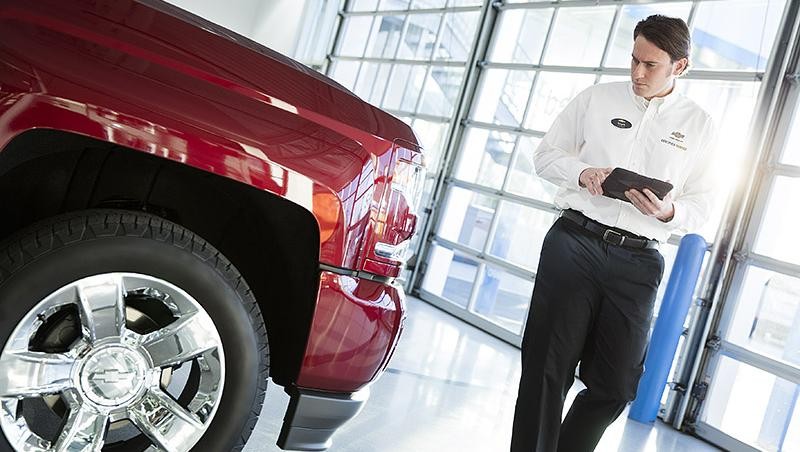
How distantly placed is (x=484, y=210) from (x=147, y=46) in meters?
7.39

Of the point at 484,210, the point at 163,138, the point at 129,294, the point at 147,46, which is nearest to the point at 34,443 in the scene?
the point at 129,294

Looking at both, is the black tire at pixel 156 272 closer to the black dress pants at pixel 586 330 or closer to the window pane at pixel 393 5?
the black dress pants at pixel 586 330

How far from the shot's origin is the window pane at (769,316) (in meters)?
5.98

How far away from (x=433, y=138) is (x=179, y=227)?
8.62 m

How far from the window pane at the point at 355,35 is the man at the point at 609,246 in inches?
426

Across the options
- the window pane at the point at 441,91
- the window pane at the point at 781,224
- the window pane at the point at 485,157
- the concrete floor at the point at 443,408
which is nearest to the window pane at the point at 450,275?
the window pane at the point at 485,157

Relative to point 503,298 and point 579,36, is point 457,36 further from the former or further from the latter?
point 503,298

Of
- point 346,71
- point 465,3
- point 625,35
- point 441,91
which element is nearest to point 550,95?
point 625,35

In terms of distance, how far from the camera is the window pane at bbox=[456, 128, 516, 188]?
896 centimetres

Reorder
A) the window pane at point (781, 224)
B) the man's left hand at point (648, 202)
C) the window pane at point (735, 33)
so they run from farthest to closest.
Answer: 1. the window pane at point (735, 33)
2. the window pane at point (781, 224)
3. the man's left hand at point (648, 202)

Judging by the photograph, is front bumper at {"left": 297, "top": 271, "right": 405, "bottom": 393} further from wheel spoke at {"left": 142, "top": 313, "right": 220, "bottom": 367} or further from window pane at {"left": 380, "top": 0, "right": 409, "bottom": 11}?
window pane at {"left": 380, "top": 0, "right": 409, "bottom": 11}

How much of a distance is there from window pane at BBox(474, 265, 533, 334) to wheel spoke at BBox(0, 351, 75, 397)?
21.3 ft

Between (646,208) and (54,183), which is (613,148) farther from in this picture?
(54,183)

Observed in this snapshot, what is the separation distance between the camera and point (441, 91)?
1059cm
